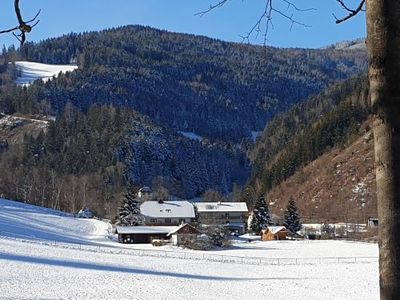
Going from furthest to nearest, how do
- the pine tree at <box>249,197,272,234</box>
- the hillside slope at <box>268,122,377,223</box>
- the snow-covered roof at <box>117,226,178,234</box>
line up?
the hillside slope at <box>268,122,377,223</box>, the pine tree at <box>249,197,272,234</box>, the snow-covered roof at <box>117,226,178,234</box>

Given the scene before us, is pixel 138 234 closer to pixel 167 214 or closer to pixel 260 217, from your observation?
pixel 167 214

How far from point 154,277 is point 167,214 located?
58.5 meters

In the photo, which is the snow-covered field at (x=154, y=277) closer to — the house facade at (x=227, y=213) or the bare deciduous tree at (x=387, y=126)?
the bare deciduous tree at (x=387, y=126)

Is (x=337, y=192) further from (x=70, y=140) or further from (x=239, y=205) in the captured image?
(x=70, y=140)

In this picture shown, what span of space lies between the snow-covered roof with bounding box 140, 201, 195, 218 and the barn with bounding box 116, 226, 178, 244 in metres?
16.9

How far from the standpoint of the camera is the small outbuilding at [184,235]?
64.6m

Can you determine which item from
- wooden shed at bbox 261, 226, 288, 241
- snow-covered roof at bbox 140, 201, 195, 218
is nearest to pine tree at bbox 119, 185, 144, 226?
snow-covered roof at bbox 140, 201, 195, 218

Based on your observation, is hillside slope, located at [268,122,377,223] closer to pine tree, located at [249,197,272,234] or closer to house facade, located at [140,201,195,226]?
pine tree, located at [249,197,272,234]

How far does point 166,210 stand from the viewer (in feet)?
303

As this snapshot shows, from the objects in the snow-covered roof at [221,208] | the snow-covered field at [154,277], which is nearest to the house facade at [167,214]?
the snow-covered roof at [221,208]

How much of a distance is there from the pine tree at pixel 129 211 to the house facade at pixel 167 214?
7.54 metres

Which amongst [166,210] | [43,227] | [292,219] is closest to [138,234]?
[43,227]

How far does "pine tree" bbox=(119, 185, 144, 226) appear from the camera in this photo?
78000 millimetres

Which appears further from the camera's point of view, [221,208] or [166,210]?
[221,208]
